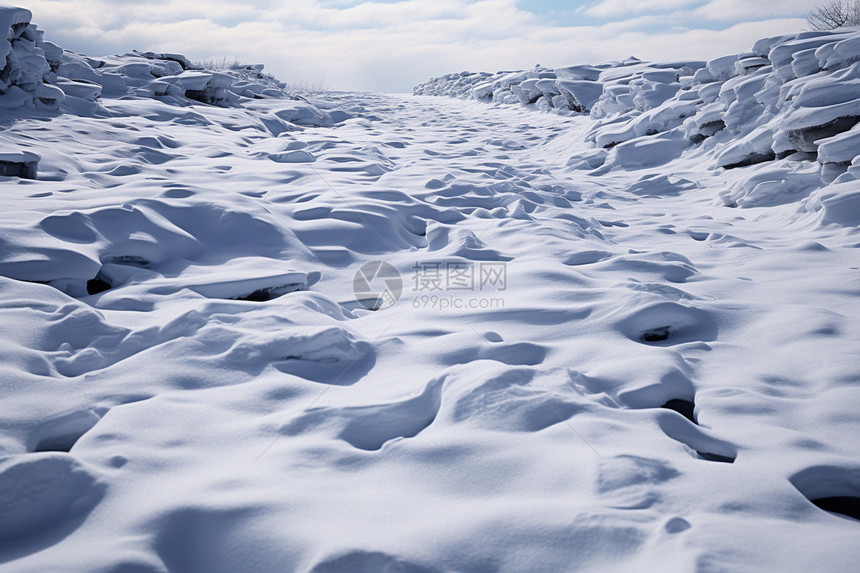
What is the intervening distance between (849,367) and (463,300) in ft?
5.22

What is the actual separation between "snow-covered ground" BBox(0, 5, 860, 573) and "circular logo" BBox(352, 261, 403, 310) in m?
0.02

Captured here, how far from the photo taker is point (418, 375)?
200cm

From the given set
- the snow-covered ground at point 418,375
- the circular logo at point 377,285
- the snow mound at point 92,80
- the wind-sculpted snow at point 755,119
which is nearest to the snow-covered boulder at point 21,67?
the snow mound at point 92,80

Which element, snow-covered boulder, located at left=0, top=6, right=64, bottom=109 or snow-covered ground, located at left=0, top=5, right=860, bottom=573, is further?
snow-covered boulder, located at left=0, top=6, right=64, bottom=109

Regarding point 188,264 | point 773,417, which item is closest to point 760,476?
point 773,417

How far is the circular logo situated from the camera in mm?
2850

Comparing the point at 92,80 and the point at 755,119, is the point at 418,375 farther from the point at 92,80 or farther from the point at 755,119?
the point at 92,80

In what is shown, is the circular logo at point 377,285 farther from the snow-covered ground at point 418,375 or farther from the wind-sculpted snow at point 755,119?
the wind-sculpted snow at point 755,119

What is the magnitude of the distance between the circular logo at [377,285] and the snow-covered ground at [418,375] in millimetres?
24

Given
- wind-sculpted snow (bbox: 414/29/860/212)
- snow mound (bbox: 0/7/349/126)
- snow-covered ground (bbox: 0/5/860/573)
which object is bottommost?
snow-covered ground (bbox: 0/5/860/573)

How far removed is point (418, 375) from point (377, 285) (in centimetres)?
116

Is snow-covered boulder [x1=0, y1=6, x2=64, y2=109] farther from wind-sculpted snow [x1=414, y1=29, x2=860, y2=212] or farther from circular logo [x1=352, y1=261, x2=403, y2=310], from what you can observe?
wind-sculpted snow [x1=414, y1=29, x2=860, y2=212]

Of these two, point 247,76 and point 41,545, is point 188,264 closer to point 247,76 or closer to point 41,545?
point 41,545

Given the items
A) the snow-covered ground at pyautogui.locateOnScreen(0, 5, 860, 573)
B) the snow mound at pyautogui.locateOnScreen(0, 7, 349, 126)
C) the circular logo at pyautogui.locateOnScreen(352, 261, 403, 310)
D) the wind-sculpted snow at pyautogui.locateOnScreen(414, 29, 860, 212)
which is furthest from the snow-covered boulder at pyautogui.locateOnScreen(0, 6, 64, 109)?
the wind-sculpted snow at pyautogui.locateOnScreen(414, 29, 860, 212)
